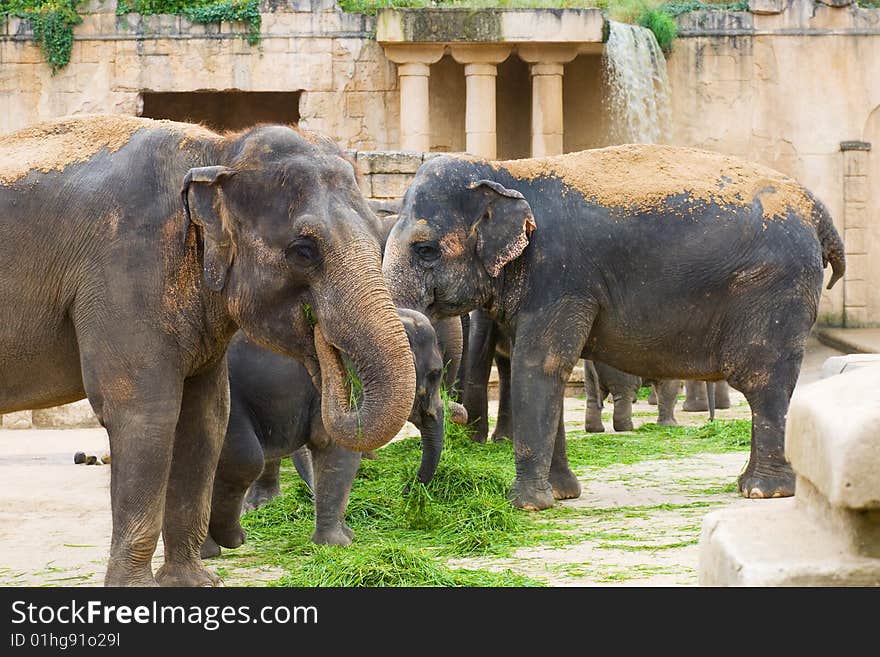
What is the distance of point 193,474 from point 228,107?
69.9 feet

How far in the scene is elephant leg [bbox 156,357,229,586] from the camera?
554cm

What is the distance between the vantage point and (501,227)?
8141 mm

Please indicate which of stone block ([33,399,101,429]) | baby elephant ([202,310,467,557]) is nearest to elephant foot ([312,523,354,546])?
baby elephant ([202,310,467,557])

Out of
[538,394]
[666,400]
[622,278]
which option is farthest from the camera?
[666,400]

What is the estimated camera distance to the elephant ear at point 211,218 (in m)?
5.01

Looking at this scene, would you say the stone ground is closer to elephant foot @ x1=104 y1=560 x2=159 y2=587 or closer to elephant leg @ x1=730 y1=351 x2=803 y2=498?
elephant leg @ x1=730 y1=351 x2=803 y2=498

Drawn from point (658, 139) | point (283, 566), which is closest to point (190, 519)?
point (283, 566)

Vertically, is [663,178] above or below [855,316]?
above

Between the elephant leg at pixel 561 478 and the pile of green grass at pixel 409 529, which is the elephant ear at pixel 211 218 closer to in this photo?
the pile of green grass at pixel 409 529

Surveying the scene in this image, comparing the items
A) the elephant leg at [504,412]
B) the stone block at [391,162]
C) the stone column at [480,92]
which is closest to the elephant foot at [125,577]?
the elephant leg at [504,412]

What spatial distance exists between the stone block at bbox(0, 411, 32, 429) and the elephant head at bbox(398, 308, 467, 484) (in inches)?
255

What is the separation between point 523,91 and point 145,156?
17.7m

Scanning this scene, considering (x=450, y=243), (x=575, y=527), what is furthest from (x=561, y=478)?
(x=450, y=243)

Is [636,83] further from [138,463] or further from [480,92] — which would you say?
[138,463]
